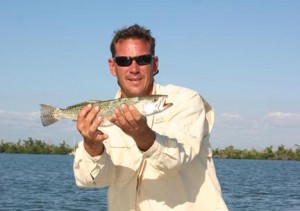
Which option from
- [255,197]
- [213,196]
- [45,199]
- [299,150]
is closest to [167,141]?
[213,196]

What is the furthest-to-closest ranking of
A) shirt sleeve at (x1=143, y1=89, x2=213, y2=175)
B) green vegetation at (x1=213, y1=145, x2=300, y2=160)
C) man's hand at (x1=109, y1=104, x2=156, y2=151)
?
green vegetation at (x1=213, y1=145, x2=300, y2=160) → shirt sleeve at (x1=143, y1=89, x2=213, y2=175) → man's hand at (x1=109, y1=104, x2=156, y2=151)

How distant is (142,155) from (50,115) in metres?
1.15

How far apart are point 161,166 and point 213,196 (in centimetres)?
72

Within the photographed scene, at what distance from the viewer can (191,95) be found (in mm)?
4543

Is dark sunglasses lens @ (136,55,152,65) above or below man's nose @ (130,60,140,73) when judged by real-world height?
above

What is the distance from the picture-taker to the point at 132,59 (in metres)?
4.55

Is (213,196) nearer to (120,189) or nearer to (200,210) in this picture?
(200,210)

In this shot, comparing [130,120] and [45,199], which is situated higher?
[130,120]

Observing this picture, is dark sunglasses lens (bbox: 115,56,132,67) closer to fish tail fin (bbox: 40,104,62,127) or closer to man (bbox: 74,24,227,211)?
man (bbox: 74,24,227,211)

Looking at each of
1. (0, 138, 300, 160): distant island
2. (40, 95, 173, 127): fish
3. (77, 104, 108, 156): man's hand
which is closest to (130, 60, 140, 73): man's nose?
(40, 95, 173, 127): fish

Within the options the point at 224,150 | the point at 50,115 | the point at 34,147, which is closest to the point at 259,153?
the point at 224,150

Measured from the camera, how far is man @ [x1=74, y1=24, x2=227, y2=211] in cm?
434

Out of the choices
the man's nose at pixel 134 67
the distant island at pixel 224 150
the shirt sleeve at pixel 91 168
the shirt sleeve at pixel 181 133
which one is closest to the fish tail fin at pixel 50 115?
the shirt sleeve at pixel 91 168

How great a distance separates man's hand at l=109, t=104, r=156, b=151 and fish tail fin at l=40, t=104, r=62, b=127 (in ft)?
3.53
